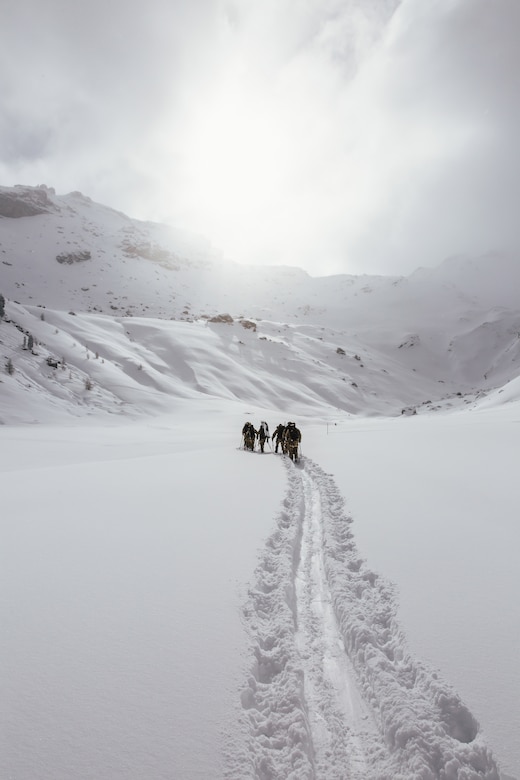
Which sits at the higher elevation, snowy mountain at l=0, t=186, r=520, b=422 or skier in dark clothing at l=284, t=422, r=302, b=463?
snowy mountain at l=0, t=186, r=520, b=422

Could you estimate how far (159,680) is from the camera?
2.74 meters

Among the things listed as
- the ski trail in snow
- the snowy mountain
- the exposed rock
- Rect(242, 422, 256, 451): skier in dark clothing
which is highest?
the exposed rock

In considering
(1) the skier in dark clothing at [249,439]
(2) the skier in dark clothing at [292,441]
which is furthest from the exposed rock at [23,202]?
(2) the skier in dark clothing at [292,441]

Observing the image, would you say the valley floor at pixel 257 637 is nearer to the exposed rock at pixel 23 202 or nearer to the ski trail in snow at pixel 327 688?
the ski trail in snow at pixel 327 688

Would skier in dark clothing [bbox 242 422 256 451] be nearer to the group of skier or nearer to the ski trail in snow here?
the group of skier

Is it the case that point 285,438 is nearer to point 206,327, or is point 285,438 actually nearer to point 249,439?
point 249,439

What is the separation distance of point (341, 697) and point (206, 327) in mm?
69087

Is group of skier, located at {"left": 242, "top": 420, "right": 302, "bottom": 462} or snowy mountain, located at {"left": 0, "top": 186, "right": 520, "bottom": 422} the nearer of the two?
group of skier, located at {"left": 242, "top": 420, "right": 302, "bottom": 462}

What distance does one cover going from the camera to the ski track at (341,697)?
7.55ft

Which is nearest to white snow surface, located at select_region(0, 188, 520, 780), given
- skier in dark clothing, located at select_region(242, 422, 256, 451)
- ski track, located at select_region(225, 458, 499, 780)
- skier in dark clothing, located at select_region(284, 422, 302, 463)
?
ski track, located at select_region(225, 458, 499, 780)

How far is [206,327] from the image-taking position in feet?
229

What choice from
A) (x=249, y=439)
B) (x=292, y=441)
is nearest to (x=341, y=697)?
(x=292, y=441)

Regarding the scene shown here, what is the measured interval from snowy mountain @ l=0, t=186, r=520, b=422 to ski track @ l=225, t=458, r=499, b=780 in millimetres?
21608

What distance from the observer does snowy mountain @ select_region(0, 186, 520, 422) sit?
3569 cm
